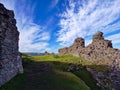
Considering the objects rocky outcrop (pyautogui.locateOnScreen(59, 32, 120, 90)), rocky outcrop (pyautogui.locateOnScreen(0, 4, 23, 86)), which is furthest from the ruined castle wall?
rocky outcrop (pyautogui.locateOnScreen(0, 4, 23, 86))

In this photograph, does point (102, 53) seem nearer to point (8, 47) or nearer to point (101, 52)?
point (101, 52)

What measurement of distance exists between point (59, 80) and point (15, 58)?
12769 mm

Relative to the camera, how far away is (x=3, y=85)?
3162cm

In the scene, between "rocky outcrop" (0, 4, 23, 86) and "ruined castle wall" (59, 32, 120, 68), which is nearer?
"rocky outcrop" (0, 4, 23, 86)

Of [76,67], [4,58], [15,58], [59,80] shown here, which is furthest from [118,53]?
[4,58]

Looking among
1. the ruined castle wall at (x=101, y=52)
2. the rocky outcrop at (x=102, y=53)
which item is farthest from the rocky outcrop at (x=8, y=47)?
the ruined castle wall at (x=101, y=52)

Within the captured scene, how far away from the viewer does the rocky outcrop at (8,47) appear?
31.3m

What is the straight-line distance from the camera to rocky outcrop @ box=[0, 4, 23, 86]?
31255 millimetres

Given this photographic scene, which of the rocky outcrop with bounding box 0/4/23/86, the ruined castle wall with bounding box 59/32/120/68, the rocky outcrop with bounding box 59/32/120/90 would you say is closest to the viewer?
the rocky outcrop with bounding box 0/4/23/86

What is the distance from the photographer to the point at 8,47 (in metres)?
34.9

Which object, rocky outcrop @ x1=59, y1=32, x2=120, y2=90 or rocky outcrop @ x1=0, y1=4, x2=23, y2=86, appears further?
rocky outcrop @ x1=59, y1=32, x2=120, y2=90

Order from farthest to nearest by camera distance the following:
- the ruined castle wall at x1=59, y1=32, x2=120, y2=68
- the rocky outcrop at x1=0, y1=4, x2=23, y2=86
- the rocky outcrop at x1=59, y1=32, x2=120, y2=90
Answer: the ruined castle wall at x1=59, y1=32, x2=120, y2=68 → the rocky outcrop at x1=59, y1=32, x2=120, y2=90 → the rocky outcrop at x1=0, y1=4, x2=23, y2=86

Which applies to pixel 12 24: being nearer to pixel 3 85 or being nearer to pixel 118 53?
pixel 3 85

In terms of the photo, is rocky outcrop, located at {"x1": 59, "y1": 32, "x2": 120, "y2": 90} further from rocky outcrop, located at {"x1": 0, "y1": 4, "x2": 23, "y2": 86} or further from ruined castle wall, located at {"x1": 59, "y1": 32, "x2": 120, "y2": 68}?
rocky outcrop, located at {"x1": 0, "y1": 4, "x2": 23, "y2": 86}
